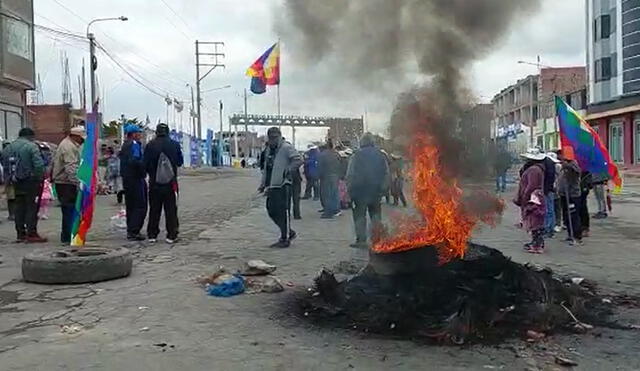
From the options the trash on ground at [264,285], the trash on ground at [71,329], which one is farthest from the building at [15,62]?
the trash on ground at [71,329]

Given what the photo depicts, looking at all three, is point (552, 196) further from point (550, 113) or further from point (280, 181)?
point (550, 113)

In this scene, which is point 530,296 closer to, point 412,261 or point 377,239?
point 412,261

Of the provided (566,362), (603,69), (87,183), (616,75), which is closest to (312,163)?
(87,183)

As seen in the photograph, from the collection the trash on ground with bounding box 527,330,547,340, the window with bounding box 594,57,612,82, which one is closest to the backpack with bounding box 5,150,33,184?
the trash on ground with bounding box 527,330,547,340

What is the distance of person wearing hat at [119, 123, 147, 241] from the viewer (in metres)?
10.5

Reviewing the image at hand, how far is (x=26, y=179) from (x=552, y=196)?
838cm

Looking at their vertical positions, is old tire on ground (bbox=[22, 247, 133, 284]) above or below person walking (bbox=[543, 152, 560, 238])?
below

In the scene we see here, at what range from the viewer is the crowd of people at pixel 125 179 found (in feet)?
33.1

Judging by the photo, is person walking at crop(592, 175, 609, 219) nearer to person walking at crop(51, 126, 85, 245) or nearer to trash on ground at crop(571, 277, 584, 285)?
Result: trash on ground at crop(571, 277, 584, 285)

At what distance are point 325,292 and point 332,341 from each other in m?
1.37

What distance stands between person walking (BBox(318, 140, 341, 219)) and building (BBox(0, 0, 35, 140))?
36.5 feet

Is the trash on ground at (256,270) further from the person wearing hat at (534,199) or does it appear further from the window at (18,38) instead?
the window at (18,38)

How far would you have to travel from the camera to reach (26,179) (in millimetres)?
10195

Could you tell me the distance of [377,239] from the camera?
24.7 feet
